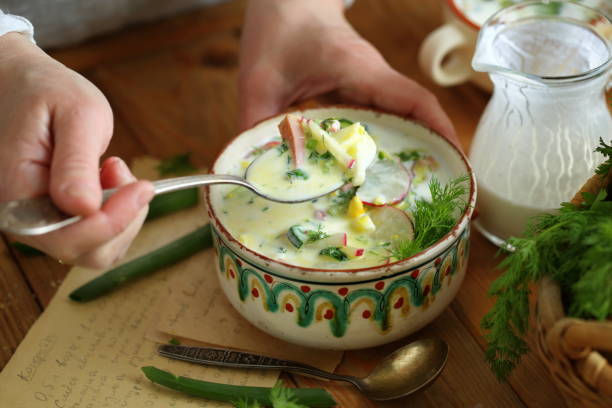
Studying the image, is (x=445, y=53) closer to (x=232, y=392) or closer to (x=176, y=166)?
(x=176, y=166)

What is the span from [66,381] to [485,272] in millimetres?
770

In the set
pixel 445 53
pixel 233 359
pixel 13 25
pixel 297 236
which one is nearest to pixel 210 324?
pixel 233 359

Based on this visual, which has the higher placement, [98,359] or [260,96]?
[260,96]

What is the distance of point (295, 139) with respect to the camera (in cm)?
125

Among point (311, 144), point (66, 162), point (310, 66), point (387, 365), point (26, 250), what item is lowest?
point (26, 250)

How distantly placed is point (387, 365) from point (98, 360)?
489 mm

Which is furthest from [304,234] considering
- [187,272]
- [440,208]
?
[187,272]

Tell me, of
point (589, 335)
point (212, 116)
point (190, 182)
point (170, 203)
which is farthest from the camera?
point (212, 116)

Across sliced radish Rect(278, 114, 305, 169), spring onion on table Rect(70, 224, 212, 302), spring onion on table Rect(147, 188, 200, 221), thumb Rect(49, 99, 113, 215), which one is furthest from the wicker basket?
spring onion on table Rect(147, 188, 200, 221)

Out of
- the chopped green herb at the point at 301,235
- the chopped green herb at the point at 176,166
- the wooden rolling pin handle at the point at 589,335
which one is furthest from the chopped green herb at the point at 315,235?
the chopped green herb at the point at 176,166

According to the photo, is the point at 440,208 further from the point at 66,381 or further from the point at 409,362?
the point at 66,381

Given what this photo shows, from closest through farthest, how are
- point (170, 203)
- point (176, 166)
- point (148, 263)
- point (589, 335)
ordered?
point (589, 335) < point (148, 263) < point (170, 203) < point (176, 166)

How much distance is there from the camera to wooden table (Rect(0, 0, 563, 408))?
121 centimetres

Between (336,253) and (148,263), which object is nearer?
(336,253)
